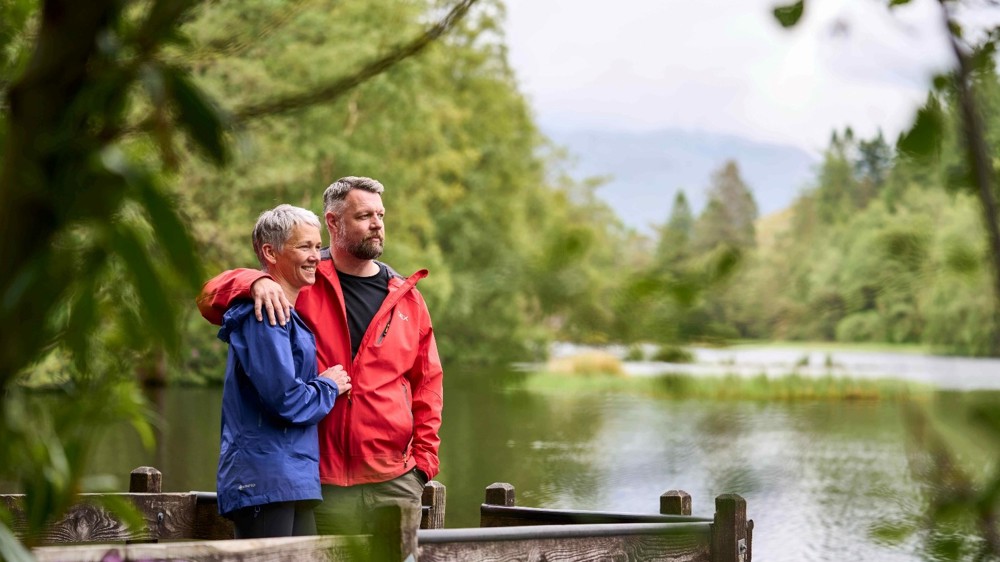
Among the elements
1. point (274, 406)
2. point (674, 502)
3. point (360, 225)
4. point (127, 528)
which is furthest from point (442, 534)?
point (127, 528)

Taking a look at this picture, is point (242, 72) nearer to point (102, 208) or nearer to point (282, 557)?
point (282, 557)

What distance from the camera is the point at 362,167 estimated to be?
113 feet

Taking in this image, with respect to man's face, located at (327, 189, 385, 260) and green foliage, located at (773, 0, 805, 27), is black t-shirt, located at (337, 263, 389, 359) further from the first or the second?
green foliage, located at (773, 0, 805, 27)

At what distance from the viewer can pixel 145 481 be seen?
567 centimetres

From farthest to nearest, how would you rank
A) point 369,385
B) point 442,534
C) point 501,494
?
point 501,494 → point 369,385 → point 442,534

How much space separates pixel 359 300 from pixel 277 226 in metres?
0.46

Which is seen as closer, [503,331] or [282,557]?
[282,557]

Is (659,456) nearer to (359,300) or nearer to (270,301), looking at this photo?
(359,300)

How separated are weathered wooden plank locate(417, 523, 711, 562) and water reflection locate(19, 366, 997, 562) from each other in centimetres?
257

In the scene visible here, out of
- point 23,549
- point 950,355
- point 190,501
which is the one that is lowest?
point 190,501

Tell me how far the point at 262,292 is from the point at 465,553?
93 cm

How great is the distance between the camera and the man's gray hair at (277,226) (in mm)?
4027

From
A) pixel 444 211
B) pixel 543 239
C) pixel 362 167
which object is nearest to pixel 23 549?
pixel 543 239

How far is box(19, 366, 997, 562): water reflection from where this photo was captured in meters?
13.4
